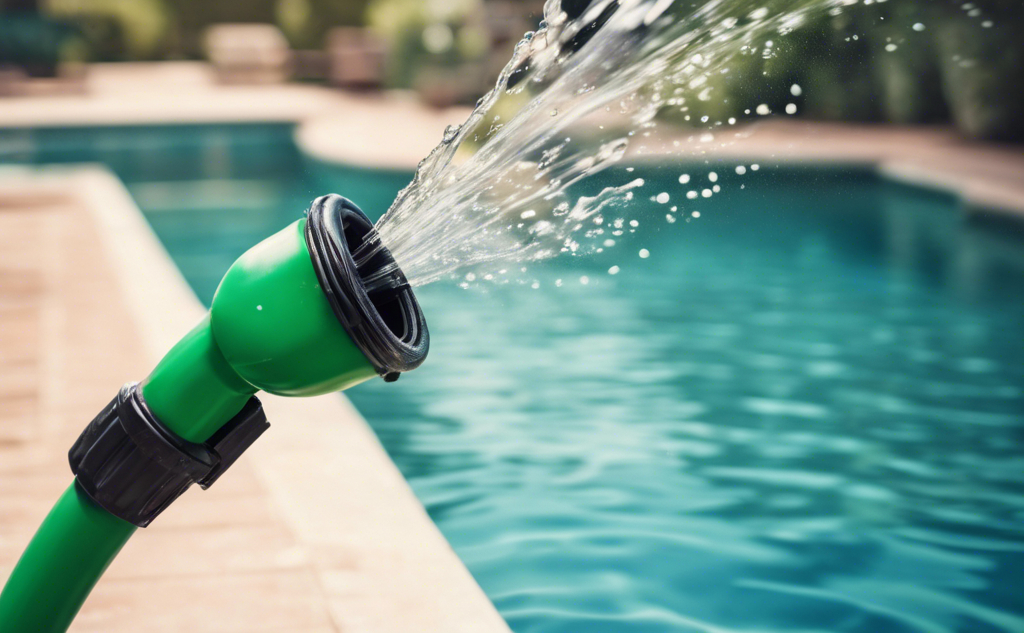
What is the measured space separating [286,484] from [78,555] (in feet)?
3.92

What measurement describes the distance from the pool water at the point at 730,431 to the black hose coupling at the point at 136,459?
1298mm

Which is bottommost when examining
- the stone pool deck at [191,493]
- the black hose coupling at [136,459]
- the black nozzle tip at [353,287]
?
the stone pool deck at [191,493]

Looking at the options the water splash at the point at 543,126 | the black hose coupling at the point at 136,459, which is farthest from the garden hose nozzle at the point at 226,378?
the water splash at the point at 543,126

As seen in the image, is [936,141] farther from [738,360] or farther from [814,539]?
[814,539]

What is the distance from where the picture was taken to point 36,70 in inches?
704

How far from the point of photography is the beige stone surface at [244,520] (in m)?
1.92

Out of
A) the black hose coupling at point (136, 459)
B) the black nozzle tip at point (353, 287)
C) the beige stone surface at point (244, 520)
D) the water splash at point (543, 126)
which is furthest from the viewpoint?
the beige stone surface at point (244, 520)

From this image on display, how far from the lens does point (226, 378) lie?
1.31 m

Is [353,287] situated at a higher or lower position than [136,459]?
higher

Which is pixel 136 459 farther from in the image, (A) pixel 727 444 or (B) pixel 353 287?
(A) pixel 727 444

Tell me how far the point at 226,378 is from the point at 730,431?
9.24 ft

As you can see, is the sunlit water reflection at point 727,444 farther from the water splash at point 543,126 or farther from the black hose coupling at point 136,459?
the black hose coupling at point 136,459

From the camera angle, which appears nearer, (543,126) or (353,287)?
(353,287)

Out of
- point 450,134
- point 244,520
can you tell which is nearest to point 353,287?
point 450,134
